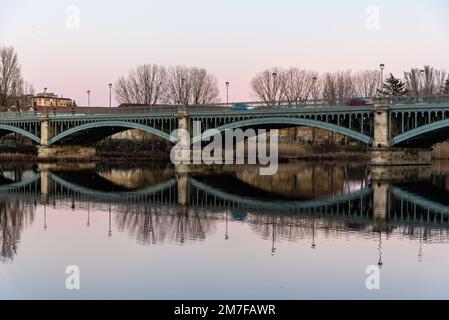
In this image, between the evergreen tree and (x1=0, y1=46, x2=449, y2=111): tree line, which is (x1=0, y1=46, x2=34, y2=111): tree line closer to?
(x1=0, y1=46, x2=449, y2=111): tree line

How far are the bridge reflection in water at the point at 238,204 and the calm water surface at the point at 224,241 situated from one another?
0.06 m

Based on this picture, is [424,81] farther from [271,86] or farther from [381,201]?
[381,201]

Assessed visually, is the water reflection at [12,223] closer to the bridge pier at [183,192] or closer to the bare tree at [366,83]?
the bridge pier at [183,192]

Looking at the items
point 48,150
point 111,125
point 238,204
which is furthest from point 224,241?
point 48,150

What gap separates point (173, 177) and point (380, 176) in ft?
47.2

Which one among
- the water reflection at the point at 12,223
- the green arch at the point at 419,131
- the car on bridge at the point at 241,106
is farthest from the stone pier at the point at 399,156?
the water reflection at the point at 12,223

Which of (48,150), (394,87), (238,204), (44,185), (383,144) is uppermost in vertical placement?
(394,87)

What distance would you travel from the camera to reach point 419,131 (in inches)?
1964

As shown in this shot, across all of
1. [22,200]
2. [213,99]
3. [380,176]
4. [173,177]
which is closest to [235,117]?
[173,177]

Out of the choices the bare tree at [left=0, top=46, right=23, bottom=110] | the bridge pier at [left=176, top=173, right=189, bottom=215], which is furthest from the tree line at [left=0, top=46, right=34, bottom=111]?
the bridge pier at [left=176, top=173, right=189, bottom=215]

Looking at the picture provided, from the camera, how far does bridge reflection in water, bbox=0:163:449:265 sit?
22.8 meters

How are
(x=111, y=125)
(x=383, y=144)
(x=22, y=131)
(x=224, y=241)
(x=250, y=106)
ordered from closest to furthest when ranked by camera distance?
(x=224, y=241)
(x=383, y=144)
(x=250, y=106)
(x=111, y=125)
(x=22, y=131)

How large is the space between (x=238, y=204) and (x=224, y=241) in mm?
11135

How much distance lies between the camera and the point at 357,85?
99.6m
